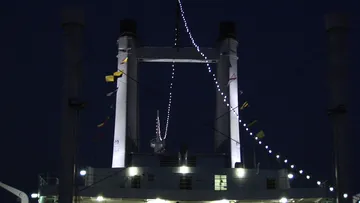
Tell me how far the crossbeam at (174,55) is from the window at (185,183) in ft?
27.4

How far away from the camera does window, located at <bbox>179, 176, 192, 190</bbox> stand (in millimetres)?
26516

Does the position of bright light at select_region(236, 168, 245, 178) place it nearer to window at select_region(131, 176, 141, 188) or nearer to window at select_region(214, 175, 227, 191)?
Answer: window at select_region(214, 175, 227, 191)

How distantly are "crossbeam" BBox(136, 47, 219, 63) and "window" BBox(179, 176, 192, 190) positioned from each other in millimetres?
8352

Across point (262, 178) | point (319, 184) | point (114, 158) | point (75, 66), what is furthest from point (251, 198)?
point (75, 66)

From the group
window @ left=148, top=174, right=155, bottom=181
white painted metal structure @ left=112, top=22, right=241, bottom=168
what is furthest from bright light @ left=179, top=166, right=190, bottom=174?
white painted metal structure @ left=112, top=22, right=241, bottom=168

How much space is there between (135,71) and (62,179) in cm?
1570

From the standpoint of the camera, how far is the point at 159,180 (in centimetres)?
2642

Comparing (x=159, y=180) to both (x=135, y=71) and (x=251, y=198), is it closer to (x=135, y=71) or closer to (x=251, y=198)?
(x=251, y=198)

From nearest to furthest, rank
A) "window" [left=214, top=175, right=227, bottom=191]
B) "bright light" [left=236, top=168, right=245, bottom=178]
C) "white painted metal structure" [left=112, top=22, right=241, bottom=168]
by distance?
"window" [left=214, top=175, right=227, bottom=191], "bright light" [left=236, top=168, right=245, bottom=178], "white painted metal structure" [left=112, top=22, right=241, bottom=168]

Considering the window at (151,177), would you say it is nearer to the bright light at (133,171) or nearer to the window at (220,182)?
the bright light at (133,171)

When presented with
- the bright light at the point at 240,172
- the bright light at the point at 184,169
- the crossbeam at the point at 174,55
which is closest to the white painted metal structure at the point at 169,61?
the crossbeam at the point at 174,55

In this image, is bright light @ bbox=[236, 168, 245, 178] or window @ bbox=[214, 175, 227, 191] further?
bright light @ bbox=[236, 168, 245, 178]

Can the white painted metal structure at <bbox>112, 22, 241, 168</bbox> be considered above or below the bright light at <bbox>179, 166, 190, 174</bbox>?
above

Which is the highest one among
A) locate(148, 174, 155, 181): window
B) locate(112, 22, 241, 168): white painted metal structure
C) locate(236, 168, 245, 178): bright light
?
locate(112, 22, 241, 168): white painted metal structure
